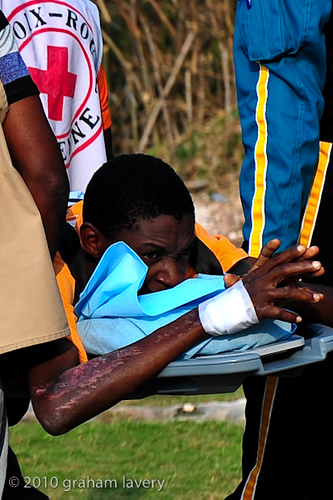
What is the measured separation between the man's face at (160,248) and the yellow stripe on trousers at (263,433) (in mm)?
683

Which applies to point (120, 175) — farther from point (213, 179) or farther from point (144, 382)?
point (213, 179)

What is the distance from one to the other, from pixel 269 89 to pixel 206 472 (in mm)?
2005

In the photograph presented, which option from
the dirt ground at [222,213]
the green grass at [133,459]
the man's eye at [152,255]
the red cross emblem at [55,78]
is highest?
→ the red cross emblem at [55,78]

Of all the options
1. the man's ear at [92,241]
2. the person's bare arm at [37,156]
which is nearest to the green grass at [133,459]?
the man's ear at [92,241]

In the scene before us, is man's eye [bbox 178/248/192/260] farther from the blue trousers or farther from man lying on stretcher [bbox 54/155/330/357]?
the blue trousers

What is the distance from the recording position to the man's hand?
7.37 feet

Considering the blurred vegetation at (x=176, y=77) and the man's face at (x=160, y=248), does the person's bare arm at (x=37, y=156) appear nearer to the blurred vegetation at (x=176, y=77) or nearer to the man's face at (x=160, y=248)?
the man's face at (x=160, y=248)

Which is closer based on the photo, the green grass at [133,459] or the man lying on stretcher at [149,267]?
the man lying on stretcher at [149,267]

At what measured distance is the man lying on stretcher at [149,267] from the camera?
92.0 inches

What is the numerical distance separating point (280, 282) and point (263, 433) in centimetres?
102

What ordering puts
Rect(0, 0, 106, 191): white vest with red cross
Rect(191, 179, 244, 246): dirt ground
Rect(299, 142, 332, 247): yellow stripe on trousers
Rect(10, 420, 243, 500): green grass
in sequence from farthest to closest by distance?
1. Rect(191, 179, 244, 246): dirt ground
2. Rect(10, 420, 243, 500): green grass
3. Rect(0, 0, 106, 191): white vest with red cross
4. Rect(299, 142, 332, 247): yellow stripe on trousers

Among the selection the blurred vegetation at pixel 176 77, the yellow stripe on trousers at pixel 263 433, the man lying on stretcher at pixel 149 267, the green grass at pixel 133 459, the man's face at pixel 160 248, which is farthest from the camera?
the blurred vegetation at pixel 176 77

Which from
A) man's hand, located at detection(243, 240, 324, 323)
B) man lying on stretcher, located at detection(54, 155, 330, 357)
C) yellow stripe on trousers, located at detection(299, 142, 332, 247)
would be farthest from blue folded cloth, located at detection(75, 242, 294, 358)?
yellow stripe on trousers, located at detection(299, 142, 332, 247)

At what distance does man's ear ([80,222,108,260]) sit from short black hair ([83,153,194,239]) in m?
0.02
